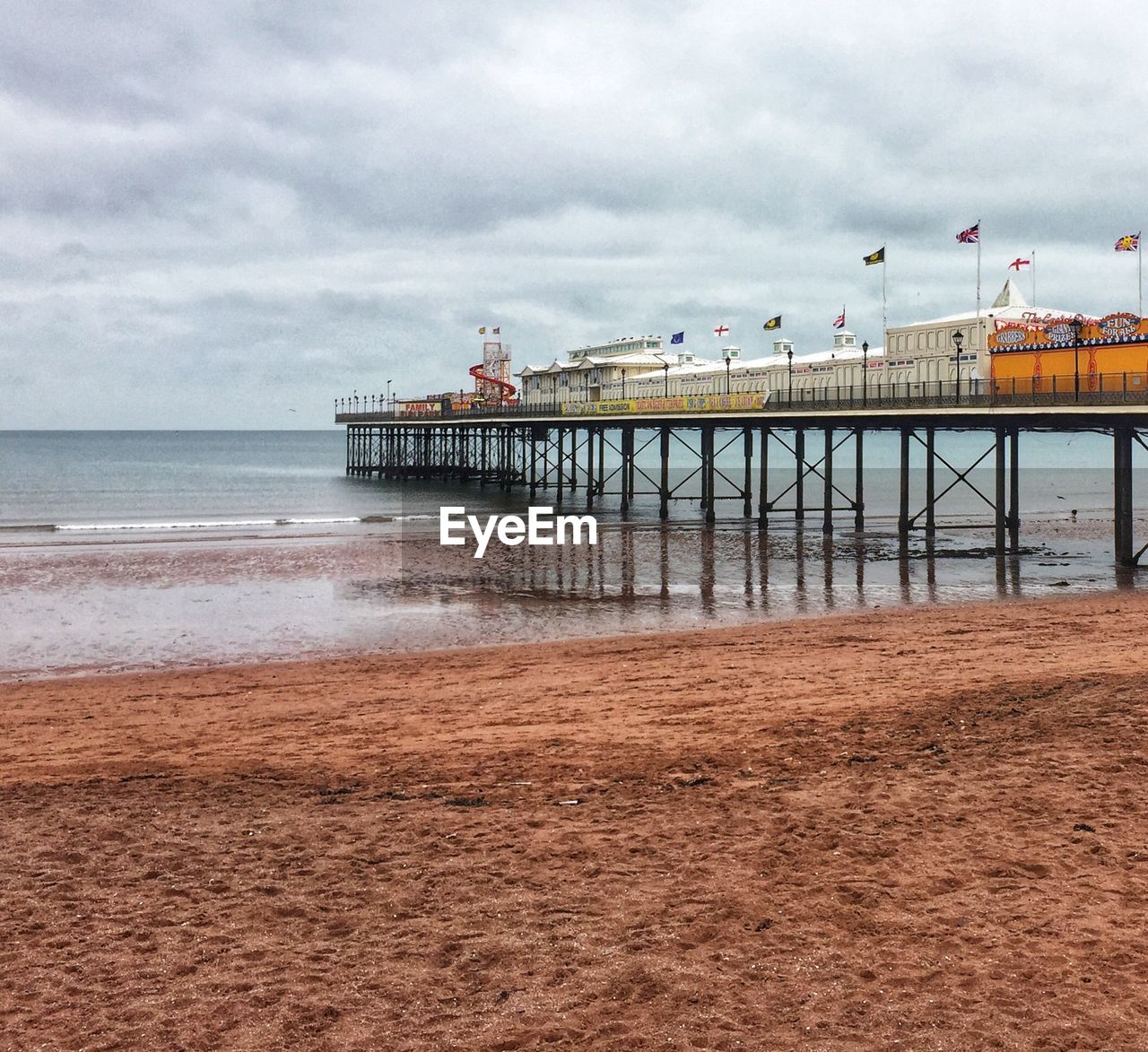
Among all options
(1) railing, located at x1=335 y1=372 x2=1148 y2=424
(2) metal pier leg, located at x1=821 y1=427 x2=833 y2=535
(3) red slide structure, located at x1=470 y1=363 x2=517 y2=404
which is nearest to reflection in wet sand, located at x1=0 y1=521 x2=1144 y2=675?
(2) metal pier leg, located at x1=821 y1=427 x2=833 y2=535

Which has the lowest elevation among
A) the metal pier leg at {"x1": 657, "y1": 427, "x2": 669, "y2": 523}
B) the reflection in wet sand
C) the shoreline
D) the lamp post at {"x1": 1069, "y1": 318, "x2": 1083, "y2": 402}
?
the shoreline

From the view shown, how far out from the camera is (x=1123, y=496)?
2595 cm

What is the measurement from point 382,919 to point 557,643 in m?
11.0

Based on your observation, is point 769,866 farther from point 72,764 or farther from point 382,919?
point 72,764

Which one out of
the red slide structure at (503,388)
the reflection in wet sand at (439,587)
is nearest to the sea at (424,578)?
the reflection in wet sand at (439,587)

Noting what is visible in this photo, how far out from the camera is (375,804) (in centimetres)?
830

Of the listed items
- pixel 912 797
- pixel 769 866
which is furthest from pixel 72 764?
pixel 912 797

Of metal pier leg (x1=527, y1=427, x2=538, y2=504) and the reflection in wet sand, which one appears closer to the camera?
the reflection in wet sand

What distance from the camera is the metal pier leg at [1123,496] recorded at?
2559 cm

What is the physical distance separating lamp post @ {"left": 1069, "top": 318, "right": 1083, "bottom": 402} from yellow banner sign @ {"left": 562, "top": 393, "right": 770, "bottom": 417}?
11.0m

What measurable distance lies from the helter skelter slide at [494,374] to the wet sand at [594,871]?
60.9 metres

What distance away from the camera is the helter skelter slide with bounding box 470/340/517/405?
73062 millimetres

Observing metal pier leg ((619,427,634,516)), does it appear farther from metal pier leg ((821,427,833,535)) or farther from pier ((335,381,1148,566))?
metal pier leg ((821,427,833,535))

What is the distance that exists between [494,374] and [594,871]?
76.2m
